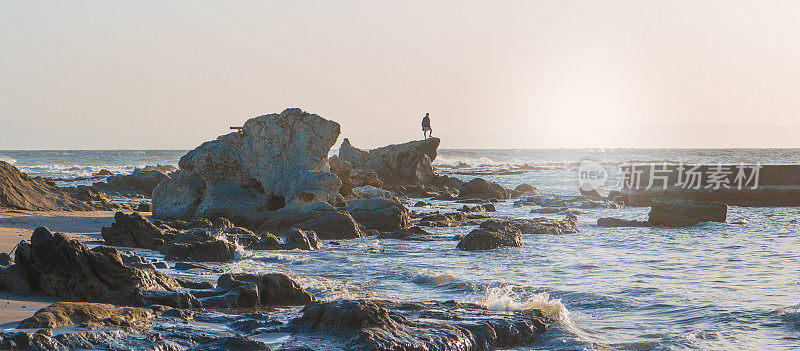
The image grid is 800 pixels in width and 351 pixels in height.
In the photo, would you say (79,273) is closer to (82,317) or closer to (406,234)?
(82,317)

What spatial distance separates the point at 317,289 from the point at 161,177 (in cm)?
2275

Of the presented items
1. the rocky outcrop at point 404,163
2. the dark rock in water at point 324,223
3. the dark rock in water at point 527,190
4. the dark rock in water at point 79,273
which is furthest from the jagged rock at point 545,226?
the rocky outcrop at point 404,163

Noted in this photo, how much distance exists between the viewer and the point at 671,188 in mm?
25547

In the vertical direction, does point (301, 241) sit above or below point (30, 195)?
below

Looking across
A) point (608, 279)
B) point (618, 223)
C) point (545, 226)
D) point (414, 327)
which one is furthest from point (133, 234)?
point (618, 223)

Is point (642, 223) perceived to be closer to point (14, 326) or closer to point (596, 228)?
point (596, 228)

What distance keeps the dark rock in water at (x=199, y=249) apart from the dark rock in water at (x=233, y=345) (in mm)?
6113

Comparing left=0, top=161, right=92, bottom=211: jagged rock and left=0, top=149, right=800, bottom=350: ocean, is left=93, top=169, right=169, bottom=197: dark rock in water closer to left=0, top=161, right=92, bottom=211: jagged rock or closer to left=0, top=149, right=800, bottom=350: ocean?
left=0, top=161, right=92, bottom=211: jagged rock

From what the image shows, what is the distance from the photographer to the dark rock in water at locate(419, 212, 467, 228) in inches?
767

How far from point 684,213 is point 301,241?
1082cm

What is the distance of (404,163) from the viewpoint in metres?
37.2

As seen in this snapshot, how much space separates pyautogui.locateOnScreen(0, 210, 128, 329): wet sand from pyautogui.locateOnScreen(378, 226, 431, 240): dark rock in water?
587 centimetres

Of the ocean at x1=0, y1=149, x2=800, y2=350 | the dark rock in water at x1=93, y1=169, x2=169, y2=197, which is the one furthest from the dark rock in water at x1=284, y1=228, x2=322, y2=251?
the dark rock in water at x1=93, y1=169, x2=169, y2=197

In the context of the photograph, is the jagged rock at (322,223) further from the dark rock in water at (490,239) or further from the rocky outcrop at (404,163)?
the rocky outcrop at (404,163)
